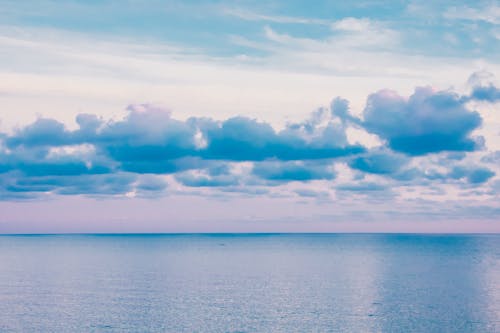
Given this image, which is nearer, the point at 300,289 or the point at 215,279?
the point at 300,289

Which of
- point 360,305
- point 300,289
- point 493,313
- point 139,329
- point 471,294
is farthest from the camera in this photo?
point 300,289

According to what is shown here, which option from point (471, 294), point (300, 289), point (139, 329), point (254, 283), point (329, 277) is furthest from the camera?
point (329, 277)

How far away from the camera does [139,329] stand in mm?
73562

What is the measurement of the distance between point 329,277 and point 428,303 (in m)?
44.1

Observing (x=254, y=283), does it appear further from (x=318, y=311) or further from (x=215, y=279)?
(x=318, y=311)

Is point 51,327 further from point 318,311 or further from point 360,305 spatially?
point 360,305

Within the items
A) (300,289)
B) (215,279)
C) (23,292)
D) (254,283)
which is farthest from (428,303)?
(23,292)

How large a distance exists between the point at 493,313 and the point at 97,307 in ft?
196

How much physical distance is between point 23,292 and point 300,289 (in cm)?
5280

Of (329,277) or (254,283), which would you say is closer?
(254,283)

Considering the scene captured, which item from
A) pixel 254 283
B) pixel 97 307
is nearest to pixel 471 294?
pixel 254 283

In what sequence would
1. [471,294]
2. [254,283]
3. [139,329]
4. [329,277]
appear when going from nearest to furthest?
[139,329] → [471,294] → [254,283] → [329,277]

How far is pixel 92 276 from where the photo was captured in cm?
13638

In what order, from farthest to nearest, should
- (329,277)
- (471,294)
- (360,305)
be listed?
(329,277)
(471,294)
(360,305)
